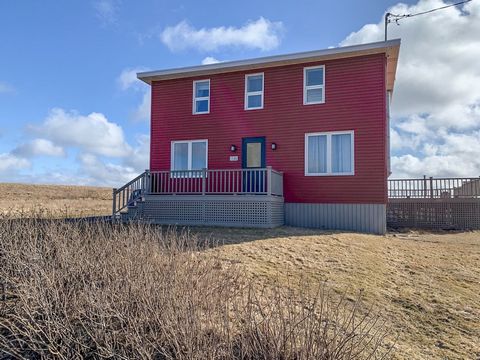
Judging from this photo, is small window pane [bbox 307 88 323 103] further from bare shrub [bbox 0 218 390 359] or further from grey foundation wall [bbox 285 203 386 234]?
bare shrub [bbox 0 218 390 359]

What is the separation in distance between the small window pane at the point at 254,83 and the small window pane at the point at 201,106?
5.93 ft

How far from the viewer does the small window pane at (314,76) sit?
42.7ft

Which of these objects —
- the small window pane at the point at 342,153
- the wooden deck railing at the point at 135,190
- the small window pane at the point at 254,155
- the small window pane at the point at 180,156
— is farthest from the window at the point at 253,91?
the wooden deck railing at the point at 135,190

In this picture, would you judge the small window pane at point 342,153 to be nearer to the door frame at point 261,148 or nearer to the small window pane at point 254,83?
the door frame at point 261,148

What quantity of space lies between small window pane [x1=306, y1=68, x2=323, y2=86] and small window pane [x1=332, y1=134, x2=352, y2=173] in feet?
6.77

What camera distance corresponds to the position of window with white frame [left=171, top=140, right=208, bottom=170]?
1434 centimetres

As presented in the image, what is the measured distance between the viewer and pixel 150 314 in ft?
12.4

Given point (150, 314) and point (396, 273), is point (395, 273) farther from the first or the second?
point (150, 314)

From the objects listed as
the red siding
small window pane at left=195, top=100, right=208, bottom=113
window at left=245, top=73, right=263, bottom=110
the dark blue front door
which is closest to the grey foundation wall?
the red siding

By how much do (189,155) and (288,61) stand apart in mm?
5105

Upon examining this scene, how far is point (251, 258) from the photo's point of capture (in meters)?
7.60

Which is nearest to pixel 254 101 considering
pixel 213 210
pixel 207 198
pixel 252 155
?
pixel 252 155

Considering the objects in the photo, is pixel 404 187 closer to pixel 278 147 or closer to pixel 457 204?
pixel 457 204

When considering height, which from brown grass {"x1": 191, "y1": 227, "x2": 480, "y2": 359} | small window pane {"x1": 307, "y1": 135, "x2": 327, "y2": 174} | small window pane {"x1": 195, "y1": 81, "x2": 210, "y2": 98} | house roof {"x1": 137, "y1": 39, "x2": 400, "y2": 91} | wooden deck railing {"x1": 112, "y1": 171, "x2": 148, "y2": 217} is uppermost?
house roof {"x1": 137, "y1": 39, "x2": 400, "y2": 91}
